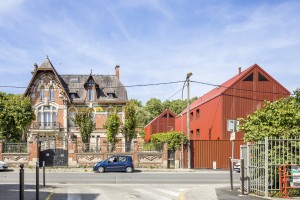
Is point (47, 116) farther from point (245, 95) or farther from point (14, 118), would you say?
point (245, 95)

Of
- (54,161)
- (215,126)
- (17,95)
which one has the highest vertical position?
(17,95)

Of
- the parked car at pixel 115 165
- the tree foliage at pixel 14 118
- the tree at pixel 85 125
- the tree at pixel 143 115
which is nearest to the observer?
the parked car at pixel 115 165

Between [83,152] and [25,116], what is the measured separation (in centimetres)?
1121

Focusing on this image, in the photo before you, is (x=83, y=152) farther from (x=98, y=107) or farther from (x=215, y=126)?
(x=98, y=107)

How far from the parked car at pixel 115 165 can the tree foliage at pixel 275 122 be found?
1555 centimetres

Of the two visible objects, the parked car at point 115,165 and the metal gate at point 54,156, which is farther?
the metal gate at point 54,156

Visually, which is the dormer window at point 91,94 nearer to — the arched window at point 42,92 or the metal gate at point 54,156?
the arched window at point 42,92

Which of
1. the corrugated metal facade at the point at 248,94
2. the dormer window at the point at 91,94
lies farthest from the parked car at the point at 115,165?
the dormer window at the point at 91,94

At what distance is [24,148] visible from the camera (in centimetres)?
3525

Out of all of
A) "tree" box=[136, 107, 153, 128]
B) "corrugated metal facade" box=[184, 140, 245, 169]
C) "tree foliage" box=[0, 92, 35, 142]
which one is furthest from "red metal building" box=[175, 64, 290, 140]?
"tree" box=[136, 107, 153, 128]

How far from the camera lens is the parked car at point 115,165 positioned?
3055 centimetres

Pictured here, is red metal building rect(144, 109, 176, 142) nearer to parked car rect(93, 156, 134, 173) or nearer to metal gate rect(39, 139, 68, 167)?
metal gate rect(39, 139, 68, 167)

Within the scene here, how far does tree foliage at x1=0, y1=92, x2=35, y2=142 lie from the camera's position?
43.0 meters

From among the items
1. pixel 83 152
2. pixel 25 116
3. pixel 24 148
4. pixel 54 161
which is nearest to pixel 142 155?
pixel 83 152
